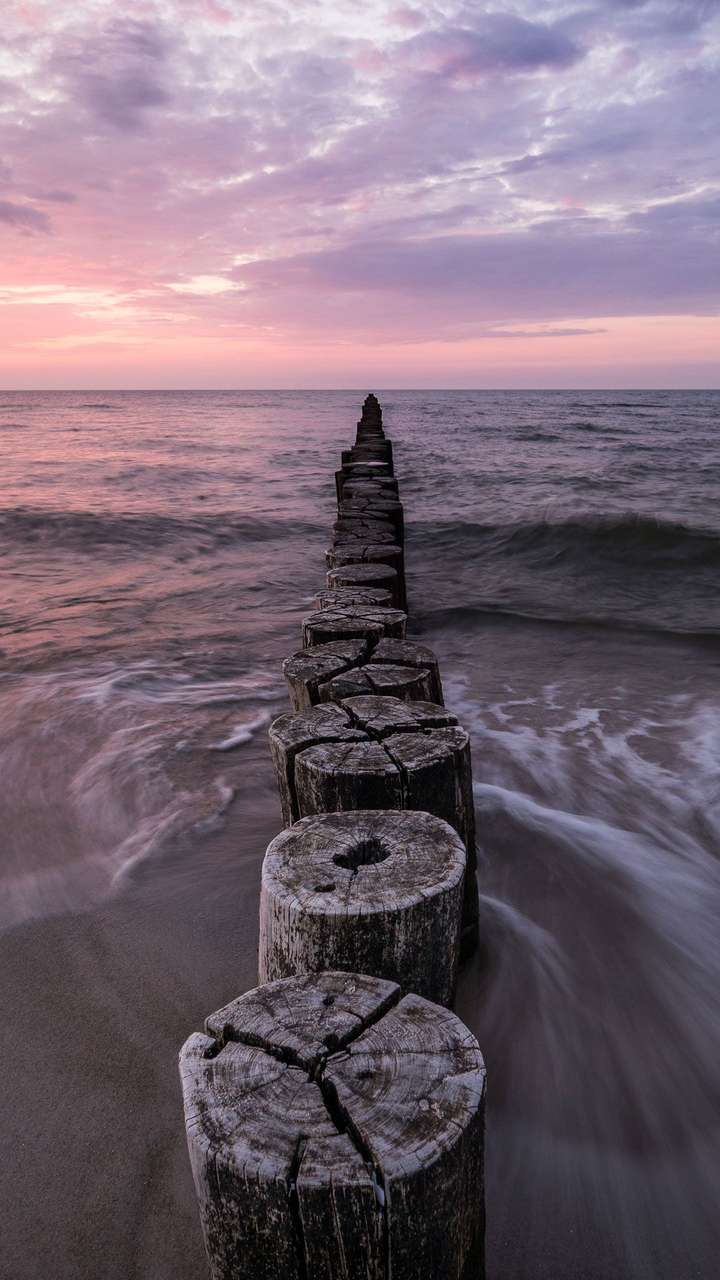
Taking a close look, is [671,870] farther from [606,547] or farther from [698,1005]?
[606,547]

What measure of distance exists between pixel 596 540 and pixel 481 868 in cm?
910

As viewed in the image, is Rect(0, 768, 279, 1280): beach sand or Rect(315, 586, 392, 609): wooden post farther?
Rect(315, 586, 392, 609): wooden post

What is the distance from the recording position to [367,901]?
1.45 meters

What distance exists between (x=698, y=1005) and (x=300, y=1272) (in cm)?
→ 215

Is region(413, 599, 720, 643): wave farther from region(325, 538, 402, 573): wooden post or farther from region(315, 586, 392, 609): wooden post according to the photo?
region(315, 586, 392, 609): wooden post

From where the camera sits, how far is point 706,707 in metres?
5.79

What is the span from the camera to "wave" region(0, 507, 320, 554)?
12281mm

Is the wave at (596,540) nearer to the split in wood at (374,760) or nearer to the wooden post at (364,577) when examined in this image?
the wooden post at (364,577)

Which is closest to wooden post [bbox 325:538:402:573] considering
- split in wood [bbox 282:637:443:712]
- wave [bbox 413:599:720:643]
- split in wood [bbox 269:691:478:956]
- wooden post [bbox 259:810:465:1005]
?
split in wood [bbox 282:637:443:712]

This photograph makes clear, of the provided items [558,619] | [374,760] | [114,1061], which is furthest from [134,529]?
[374,760]

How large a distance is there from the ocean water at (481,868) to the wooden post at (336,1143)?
970mm

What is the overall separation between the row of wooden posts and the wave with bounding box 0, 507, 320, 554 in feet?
35.3

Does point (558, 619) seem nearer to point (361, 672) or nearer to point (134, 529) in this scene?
point (361, 672)

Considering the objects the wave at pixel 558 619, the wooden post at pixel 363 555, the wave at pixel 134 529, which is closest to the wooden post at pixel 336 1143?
the wooden post at pixel 363 555
